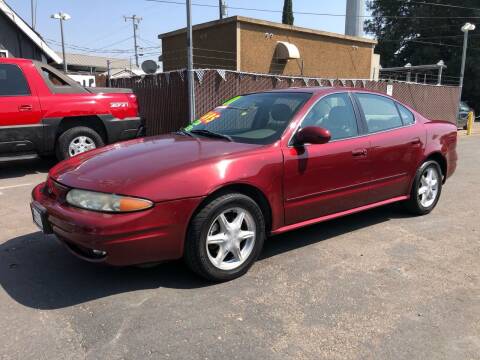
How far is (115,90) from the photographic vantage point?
851 centimetres

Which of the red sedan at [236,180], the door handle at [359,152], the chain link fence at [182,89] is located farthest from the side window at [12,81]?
the door handle at [359,152]

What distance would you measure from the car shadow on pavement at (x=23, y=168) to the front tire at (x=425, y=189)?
608 centimetres

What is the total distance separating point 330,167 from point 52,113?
5.30 meters

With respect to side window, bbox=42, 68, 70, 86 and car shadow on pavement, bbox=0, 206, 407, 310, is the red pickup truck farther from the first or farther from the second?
car shadow on pavement, bbox=0, 206, 407, 310

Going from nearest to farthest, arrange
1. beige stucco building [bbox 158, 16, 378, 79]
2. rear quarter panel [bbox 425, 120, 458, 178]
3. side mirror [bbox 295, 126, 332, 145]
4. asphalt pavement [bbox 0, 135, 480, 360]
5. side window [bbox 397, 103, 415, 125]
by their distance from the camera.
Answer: asphalt pavement [bbox 0, 135, 480, 360] < side mirror [bbox 295, 126, 332, 145] < side window [bbox 397, 103, 415, 125] < rear quarter panel [bbox 425, 120, 458, 178] < beige stucco building [bbox 158, 16, 378, 79]

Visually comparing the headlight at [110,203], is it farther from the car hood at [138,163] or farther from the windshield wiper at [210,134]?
the windshield wiper at [210,134]

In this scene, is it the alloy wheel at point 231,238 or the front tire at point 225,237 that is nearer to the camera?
the front tire at point 225,237

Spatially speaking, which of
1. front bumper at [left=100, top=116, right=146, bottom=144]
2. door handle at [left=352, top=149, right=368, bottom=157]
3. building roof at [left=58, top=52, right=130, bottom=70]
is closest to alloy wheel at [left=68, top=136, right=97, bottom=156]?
front bumper at [left=100, top=116, right=146, bottom=144]

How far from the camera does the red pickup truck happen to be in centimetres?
723

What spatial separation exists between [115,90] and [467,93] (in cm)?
3254

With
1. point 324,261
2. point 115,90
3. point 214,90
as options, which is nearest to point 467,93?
point 214,90

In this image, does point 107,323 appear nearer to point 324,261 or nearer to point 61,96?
point 324,261

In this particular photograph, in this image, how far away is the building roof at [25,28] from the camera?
14133mm

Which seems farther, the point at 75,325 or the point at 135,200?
the point at 135,200
